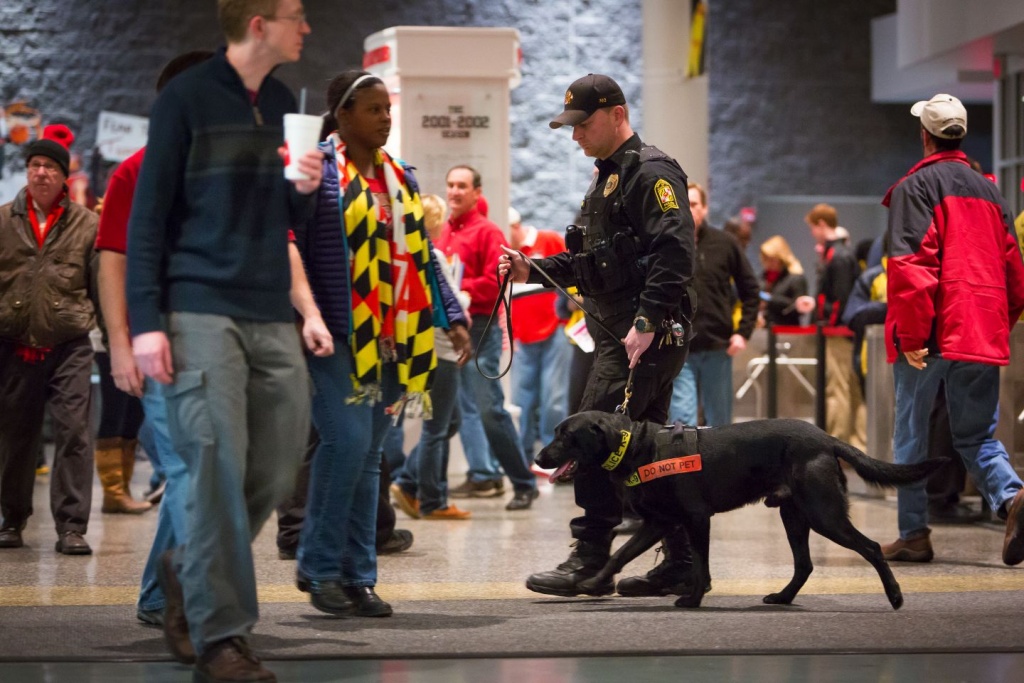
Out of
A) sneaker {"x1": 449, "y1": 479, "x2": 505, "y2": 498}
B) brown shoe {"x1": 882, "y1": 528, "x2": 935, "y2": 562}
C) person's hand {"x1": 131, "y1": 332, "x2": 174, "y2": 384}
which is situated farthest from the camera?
sneaker {"x1": 449, "y1": 479, "x2": 505, "y2": 498}

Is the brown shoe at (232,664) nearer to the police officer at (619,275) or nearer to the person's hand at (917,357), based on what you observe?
the police officer at (619,275)

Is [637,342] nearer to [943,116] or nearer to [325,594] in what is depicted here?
[325,594]

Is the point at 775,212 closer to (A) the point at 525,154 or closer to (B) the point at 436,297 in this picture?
(A) the point at 525,154

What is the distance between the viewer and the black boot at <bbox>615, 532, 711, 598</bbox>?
17.6ft

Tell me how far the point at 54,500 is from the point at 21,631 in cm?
231

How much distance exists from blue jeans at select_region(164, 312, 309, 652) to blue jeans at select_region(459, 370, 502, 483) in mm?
4880

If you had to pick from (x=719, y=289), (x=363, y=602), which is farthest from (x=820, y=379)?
(x=363, y=602)

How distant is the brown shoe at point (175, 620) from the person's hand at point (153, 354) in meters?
0.55

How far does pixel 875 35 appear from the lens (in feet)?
50.6

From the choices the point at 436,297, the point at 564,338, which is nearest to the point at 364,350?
the point at 436,297

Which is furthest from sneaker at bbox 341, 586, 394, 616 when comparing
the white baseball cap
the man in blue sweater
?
the white baseball cap

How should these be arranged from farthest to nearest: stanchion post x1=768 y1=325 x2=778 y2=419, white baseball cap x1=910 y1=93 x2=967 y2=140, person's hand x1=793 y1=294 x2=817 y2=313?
person's hand x1=793 y1=294 x2=817 y2=313, stanchion post x1=768 y1=325 x2=778 y2=419, white baseball cap x1=910 y1=93 x2=967 y2=140

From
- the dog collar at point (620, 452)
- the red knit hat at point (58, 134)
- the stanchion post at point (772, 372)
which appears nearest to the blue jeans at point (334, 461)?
the dog collar at point (620, 452)

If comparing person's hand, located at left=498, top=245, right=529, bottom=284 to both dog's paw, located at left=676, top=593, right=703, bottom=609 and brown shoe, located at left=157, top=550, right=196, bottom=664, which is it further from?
brown shoe, located at left=157, top=550, right=196, bottom=664
